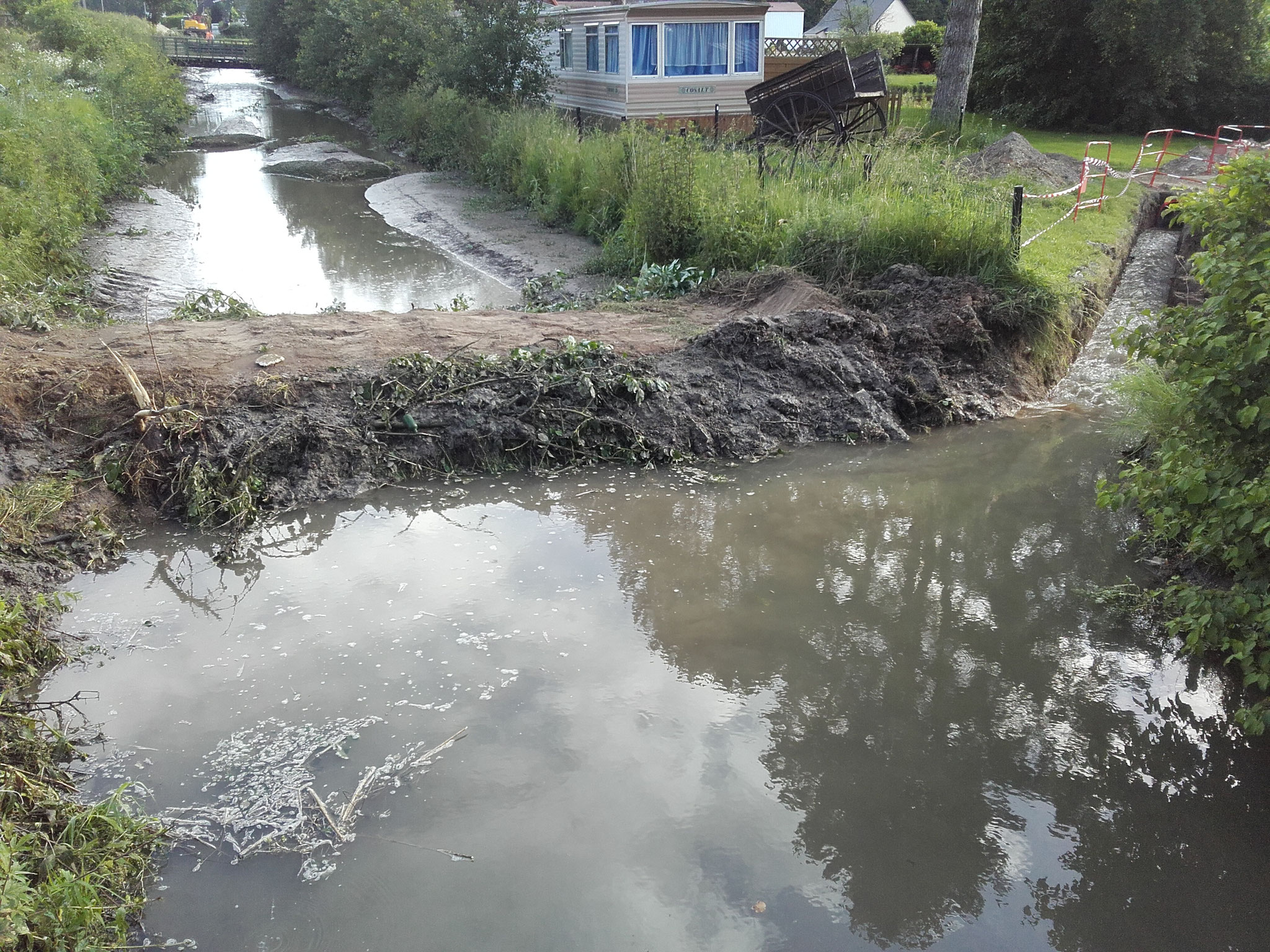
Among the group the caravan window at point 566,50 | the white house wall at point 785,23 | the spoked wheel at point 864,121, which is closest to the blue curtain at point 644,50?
the caravan window at point 566,50

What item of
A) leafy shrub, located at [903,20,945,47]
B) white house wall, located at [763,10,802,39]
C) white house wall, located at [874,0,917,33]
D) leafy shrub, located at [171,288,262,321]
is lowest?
leafy shrub, located at [171,288,262,321]

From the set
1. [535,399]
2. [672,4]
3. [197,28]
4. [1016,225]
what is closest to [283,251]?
[535,399]

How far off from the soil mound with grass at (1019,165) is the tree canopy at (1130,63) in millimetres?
8330

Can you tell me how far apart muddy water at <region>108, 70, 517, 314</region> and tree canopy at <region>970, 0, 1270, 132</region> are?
18468 mm

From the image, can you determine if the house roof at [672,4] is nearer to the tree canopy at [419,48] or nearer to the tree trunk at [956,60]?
the tree canopy at [419,48]

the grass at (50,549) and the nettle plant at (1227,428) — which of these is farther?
the nettle plant at (1227,428)

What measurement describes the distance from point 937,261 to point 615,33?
50.0ft

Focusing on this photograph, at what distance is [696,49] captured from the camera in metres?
21.7

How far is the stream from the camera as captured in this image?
3.61 m

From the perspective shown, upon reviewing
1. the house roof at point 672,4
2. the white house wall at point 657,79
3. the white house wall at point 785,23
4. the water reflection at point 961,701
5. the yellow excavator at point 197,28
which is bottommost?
the water reflection at point 961,701

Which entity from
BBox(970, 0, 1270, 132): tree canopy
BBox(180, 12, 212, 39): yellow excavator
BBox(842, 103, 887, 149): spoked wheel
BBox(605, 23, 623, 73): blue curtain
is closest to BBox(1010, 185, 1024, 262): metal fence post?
BBox(842, 103, 887, 149): spoked wheel

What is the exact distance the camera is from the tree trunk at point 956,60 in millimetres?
18094

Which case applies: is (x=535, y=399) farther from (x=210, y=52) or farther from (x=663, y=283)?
(x=210, y=52)

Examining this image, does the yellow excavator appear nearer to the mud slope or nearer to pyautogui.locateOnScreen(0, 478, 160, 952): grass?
the mud slope
